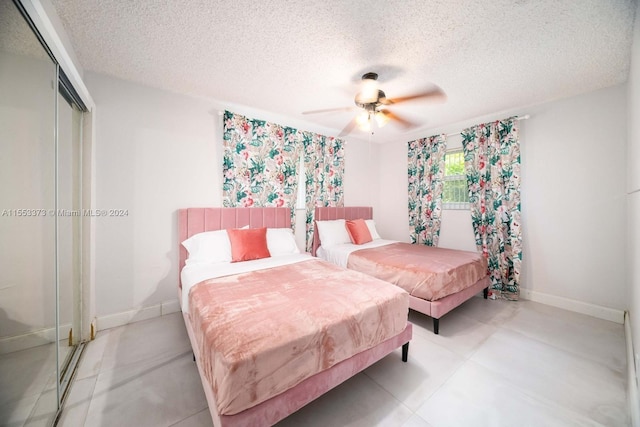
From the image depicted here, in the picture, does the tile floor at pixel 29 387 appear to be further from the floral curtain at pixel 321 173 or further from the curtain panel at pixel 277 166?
the floral curtain at pixel 321 173

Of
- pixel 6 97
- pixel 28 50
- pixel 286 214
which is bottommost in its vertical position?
pixel 286 214

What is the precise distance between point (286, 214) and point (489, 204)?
294cm

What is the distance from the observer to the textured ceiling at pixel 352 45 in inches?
58.2

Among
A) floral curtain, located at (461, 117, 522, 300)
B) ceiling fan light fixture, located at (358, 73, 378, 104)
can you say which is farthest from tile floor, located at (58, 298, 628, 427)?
ceiling fan light fixture, located at (358, 73, 378, 104)

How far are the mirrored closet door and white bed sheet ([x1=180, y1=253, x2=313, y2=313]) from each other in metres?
0.76

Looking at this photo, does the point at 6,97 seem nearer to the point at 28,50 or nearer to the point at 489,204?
the point at 28,50

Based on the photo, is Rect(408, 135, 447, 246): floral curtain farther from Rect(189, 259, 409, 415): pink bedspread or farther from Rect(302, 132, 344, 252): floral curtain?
Rect(189, 259, 409, 415): pink bedspread

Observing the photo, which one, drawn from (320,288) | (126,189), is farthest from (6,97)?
(320,288)

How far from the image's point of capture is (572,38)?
5.67 ft

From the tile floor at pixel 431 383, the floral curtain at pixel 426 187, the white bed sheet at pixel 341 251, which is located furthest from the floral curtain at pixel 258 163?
the floral curtain at pixel 426 187

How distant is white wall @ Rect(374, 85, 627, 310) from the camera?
244 centimetres

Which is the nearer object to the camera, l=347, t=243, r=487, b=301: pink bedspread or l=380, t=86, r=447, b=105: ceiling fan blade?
l=347, t=243, r=487, b=301: pink bedspread

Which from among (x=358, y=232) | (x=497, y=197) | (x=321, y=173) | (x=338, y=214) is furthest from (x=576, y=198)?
(x=321, y=173)

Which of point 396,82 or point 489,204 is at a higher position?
point 396,82
